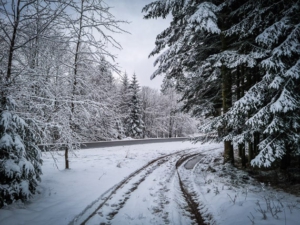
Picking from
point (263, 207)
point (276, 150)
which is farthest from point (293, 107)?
point (263, 207)

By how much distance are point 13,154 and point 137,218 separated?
366cm

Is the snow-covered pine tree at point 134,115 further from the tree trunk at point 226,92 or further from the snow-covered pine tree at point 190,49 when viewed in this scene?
the tree trunk at point 226,92

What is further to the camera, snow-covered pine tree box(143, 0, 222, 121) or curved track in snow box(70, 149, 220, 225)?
snow-covered pine tree box(143, 0, 222, 121)

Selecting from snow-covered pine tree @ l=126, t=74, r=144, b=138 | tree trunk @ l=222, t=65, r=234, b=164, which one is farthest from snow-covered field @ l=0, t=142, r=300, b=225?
snow-covered pine tree @ l=126, t=74, r=144, b=138

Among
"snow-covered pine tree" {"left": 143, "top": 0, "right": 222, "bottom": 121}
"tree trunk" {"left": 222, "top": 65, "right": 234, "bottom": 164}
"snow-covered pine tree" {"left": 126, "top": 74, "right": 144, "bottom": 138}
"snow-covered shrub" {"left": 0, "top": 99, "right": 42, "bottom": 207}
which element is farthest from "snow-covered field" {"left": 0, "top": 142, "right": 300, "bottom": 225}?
"snow-covered pine tree" {"left": 126, "top": 74, "right": 144, "bottom": 138}

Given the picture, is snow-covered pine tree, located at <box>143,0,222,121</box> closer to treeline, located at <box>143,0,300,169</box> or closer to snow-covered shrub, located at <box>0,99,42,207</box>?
treeline, located at <box>143,0,300,169</box>

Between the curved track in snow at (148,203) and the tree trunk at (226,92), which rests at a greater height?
the tree trunk at (226,92)

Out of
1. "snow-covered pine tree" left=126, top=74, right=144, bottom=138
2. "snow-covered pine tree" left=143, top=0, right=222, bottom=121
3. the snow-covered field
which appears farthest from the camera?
"snow-covered pine tree" left=126, top=74, right=144, bottom=138

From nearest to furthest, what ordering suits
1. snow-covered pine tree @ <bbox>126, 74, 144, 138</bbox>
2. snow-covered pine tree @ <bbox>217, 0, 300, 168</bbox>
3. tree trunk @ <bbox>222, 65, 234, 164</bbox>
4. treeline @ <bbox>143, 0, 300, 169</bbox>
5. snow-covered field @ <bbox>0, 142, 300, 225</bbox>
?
snow-covered field @ <bbox>0, 142, 300, 225</bbox> → snow-covered pine tree @ <bbox>217, 0, 300, 168</bbox> → treeline @ <bbox>143, 0, 300, 169</bbox> → tree trunk @ <bbox>222, 65, 234, 164</bbox> → snow-covered pine tree @ <bbox>126, 74, 144, 138</bbox>

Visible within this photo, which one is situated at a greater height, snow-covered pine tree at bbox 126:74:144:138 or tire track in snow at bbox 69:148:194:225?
snow-covered pine tree at bbox 126:74:144:138

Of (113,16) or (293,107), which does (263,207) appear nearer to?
(293,107)

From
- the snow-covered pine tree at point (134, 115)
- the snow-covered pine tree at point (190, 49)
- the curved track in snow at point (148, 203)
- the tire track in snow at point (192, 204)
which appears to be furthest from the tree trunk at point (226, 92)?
the snow-covered pine tree at point (134, 115)

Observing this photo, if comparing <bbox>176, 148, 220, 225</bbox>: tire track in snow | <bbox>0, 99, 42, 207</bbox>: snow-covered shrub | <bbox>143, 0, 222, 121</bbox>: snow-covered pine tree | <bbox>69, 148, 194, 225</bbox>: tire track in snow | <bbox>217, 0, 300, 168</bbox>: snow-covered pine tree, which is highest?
<bbox>143, 0, 222, 121</bbox>: snow-covered pine tree

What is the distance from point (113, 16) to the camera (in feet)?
14.9
